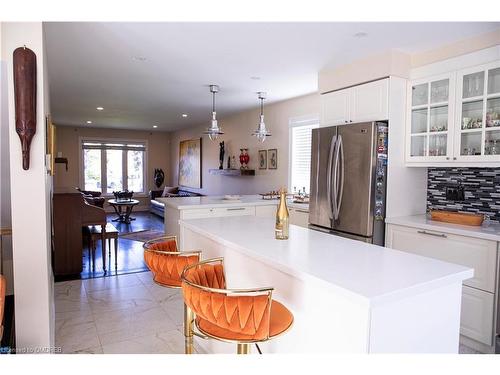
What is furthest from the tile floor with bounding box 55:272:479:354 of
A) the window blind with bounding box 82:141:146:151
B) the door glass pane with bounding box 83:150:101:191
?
the window blind with bounding box 82:141:146:151

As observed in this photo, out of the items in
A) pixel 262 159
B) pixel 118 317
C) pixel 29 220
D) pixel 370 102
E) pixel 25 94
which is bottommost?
pixel 118 317

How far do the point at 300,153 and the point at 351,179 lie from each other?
210cm

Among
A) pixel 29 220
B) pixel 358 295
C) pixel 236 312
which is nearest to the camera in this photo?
pixel 358 295

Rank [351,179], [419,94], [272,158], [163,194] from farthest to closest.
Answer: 1. [163,194]
2. [272,158]
3. [351,179]
4. [419,94]

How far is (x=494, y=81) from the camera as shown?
Result: 9.21 feet

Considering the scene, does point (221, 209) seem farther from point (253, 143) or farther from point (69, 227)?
point (253, 143)

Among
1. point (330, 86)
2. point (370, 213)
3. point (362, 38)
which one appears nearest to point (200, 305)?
point (370, 213)

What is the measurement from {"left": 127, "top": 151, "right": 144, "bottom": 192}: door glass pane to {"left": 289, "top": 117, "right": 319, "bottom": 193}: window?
6.84 metres

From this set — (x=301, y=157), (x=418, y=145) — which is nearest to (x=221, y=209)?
(x=301, y=157)

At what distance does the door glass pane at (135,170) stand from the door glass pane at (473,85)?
9.70 m

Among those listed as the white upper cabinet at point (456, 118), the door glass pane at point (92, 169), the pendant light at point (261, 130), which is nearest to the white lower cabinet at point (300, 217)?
the pendant light at point (261, 130)

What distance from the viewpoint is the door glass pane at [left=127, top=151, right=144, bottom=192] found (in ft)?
36.0

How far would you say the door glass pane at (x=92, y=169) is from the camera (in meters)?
10.3

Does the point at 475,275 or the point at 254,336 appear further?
the point at 475,275
